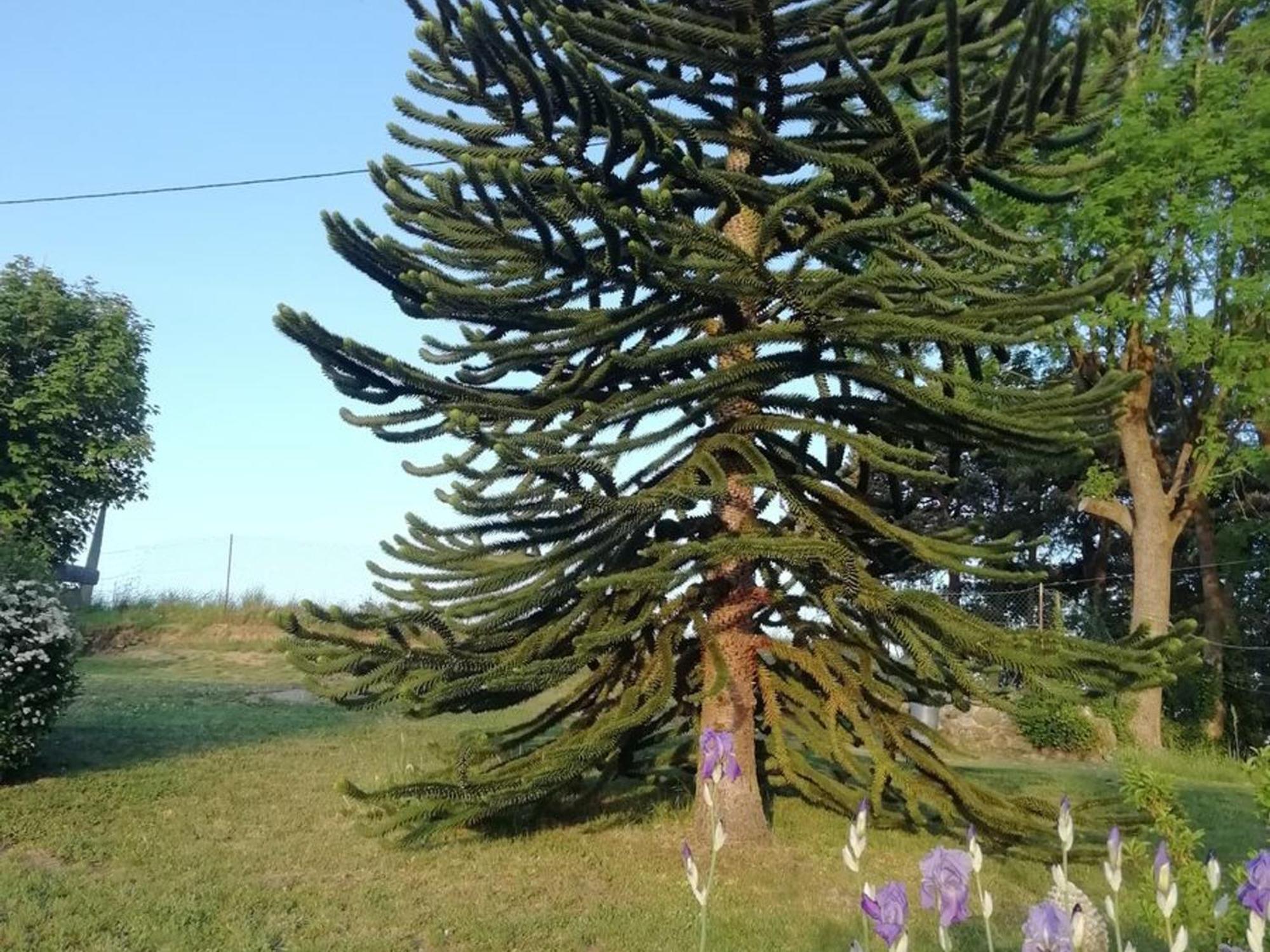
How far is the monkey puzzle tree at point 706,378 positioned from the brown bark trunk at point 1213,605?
1338cm

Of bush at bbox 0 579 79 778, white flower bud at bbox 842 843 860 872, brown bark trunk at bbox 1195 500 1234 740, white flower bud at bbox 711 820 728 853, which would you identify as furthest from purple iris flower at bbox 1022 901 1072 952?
brown bark trunk at bbox 1195 500 1234 740

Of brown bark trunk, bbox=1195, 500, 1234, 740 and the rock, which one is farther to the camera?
brown bark trunk, bbox=1195, 500, 1234, 740

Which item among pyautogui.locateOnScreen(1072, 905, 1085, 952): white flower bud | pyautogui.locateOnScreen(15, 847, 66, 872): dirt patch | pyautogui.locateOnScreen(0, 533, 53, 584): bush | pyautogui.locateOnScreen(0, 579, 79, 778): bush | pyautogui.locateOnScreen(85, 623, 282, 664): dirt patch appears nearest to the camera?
pyautogui.locateOnScreen(1072, 905, 1085, 952): white flower bud

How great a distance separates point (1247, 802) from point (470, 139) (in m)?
9.43

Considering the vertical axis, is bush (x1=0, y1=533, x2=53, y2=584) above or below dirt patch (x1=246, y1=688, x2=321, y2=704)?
above

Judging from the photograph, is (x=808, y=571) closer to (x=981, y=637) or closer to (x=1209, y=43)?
(x=981, y=637)

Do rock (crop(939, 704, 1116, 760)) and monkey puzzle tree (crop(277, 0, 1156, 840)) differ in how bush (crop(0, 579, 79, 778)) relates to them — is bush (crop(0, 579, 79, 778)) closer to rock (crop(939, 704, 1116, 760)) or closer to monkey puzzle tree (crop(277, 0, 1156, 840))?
monkey puzzle tree (crop(277, 0, 1156, 840))

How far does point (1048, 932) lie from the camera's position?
1561 mm

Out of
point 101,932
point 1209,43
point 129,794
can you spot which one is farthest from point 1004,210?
point 101,932

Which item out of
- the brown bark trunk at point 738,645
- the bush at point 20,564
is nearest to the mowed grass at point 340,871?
the brown bark trunk at point 738,645

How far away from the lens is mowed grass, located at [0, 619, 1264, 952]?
462 cm

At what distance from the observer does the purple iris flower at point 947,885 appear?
1.61 meters

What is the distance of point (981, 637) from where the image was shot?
5340mm

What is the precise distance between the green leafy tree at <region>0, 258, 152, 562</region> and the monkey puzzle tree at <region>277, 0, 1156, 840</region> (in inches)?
546
